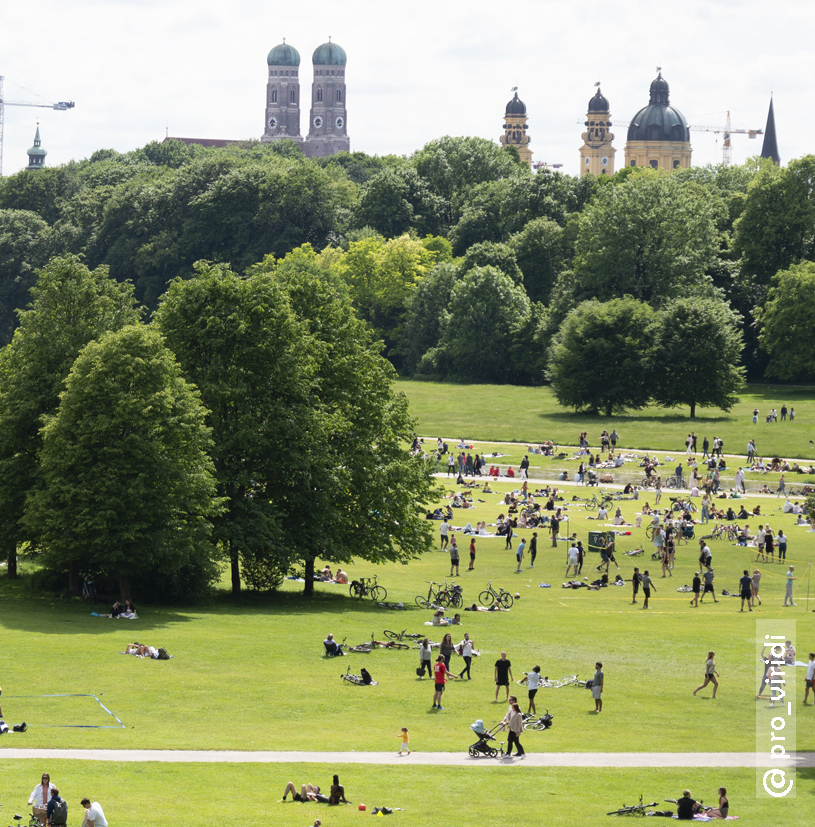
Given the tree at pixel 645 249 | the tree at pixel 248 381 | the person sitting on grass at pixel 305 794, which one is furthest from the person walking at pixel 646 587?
the tree at pixel 645 249

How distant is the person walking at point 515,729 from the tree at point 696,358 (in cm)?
5990

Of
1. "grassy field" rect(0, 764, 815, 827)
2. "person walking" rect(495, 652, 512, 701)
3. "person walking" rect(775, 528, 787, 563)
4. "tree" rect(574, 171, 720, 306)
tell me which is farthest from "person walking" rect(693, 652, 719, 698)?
"tree" rect(574, 171, 720, 306)

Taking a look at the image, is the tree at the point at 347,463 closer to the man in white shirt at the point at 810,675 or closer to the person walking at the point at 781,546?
the person walking at the point at 781,546

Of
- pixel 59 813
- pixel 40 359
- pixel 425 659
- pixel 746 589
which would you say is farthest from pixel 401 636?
pixel 59 813

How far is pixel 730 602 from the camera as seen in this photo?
38.4 meters

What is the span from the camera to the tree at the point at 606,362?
270 feet

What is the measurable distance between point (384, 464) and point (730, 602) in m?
11.3

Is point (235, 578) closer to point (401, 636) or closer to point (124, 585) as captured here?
point (124, 585)

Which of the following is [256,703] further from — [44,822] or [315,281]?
[315,281]

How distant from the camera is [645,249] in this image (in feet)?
318

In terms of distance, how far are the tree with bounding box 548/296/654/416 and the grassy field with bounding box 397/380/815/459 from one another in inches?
49.4

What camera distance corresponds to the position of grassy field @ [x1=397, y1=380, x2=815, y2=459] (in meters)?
72.0

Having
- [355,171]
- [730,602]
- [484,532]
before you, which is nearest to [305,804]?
[730,602]

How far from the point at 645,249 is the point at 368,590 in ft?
204
